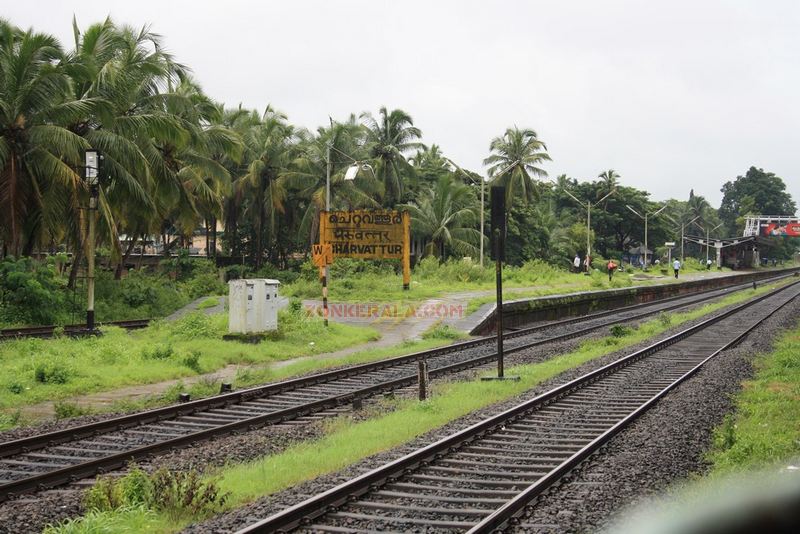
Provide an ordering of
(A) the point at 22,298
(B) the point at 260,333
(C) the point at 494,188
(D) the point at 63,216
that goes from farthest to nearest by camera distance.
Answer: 1. (D) the point at 63,216
2. (A) the point at 22,298
3. (B) the point at 260,333
4. (C) the point at 494,188

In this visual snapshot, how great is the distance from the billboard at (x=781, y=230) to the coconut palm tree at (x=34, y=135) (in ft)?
291

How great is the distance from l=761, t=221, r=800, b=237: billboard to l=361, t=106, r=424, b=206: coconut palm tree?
198 ft

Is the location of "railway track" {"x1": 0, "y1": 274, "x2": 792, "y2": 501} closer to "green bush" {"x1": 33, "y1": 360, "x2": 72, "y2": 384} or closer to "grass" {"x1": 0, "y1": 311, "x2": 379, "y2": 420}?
"grass" {"x1": 0, "y1": 311, "x2": 379, "y2": 420}

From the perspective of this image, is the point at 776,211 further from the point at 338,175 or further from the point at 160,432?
the point at 160,432

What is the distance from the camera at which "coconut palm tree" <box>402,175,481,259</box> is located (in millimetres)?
50938

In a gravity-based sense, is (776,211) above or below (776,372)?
above

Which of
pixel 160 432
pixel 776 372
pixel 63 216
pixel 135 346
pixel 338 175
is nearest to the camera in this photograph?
pixel 160 432

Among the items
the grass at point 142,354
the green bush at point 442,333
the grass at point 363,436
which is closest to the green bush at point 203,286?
the grass at point 142,354

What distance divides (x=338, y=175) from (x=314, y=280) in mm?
14098

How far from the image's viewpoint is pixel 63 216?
961 inches

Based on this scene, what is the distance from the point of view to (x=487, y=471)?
8188 millimetres

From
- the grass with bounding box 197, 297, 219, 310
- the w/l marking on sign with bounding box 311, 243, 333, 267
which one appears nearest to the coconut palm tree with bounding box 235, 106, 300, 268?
the grass with bounding box 197, 297, 219, 310

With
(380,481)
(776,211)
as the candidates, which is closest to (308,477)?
(380,481)

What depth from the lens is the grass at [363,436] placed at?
777 cm
